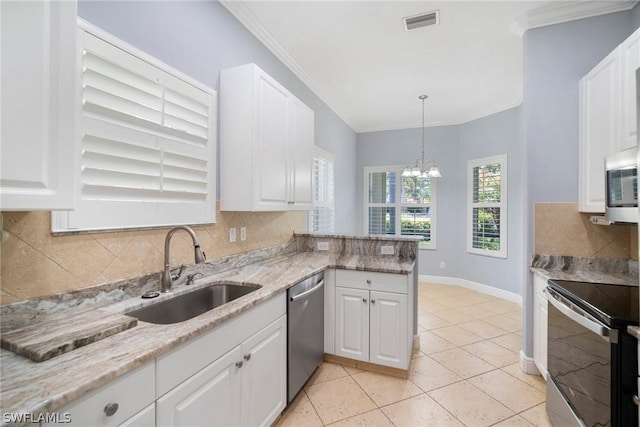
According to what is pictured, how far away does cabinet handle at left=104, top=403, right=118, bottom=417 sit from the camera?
855 millimetres

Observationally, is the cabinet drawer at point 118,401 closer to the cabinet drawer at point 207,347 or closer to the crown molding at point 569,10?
the cabinet drawer at point 207,347

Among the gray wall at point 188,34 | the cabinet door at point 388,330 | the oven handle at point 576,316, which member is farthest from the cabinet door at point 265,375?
the gray wall at point 188,34

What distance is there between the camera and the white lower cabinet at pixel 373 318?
2.28 m

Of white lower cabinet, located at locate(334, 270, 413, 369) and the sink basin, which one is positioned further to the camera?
white lower cabinet, located at locate(334, 270, 413, 369)

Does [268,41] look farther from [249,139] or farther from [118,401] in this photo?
[118,401]

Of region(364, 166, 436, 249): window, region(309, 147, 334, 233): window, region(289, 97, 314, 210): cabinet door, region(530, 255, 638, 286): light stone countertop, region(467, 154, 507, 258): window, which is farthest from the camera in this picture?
region(364, 166, 436, 249): window

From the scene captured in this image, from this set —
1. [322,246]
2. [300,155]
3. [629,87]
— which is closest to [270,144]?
[300,155]

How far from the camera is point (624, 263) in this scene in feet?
7.22

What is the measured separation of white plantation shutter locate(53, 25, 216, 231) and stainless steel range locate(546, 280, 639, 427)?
2.23 metres

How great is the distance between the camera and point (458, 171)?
5.21 m

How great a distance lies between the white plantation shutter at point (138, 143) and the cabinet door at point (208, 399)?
0.85 meters

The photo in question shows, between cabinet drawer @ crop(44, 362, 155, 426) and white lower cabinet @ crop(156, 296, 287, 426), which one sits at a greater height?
cabinet drawer @ crop(44, 362, 155, 426)

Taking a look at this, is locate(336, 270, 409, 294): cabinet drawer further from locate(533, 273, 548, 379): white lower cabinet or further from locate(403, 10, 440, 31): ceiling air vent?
locate(403, 10, 440, 31): ceiling air vent

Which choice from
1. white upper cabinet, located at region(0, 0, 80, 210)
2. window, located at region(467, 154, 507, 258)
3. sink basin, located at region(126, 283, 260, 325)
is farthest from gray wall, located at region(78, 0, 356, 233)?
window, located at region(467, 154, 507, 258)
